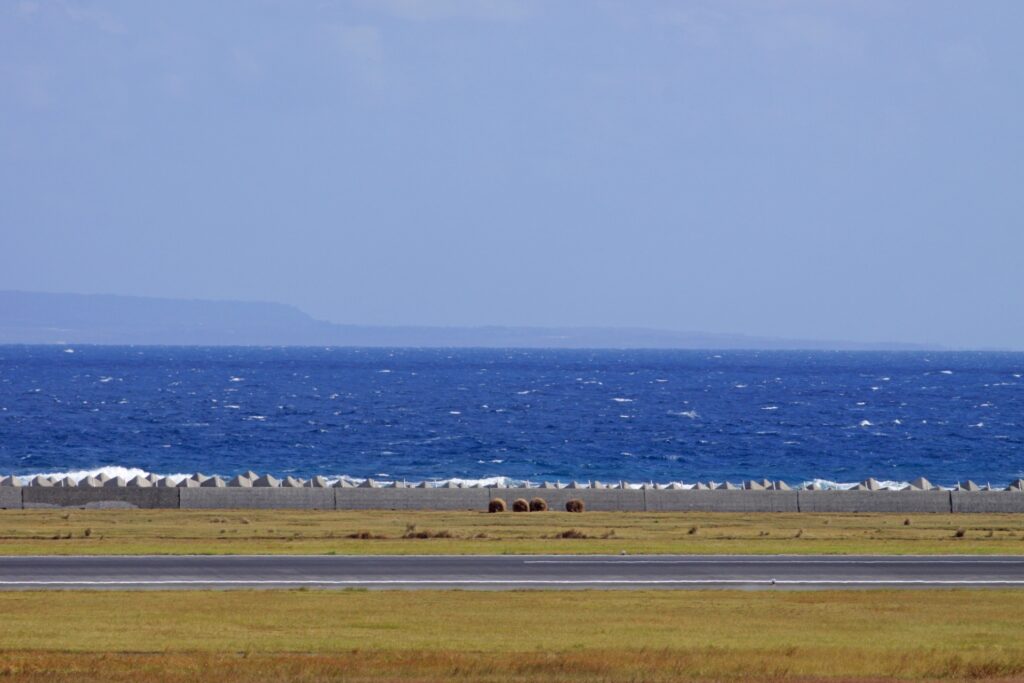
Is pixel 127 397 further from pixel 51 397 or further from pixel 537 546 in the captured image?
pixel 537 546

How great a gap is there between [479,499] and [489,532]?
11.9m

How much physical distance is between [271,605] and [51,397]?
142 m

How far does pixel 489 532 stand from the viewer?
43969 millimetres

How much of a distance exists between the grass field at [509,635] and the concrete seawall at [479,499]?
83.8 feet

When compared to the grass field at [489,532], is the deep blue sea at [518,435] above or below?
below

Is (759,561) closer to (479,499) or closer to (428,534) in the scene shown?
(428,534)

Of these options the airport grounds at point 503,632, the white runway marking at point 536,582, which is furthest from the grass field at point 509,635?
the white runway marking at point 536,582

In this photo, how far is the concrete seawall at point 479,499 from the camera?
55.2 meters

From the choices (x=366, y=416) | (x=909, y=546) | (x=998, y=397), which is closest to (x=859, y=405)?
(x=998, y=397)

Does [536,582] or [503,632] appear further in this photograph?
[536,582]

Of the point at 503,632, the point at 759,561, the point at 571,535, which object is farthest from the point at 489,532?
the point at 503,632

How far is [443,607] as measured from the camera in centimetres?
2792

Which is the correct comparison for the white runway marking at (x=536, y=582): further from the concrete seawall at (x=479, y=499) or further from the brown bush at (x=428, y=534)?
the concrete seawall at (x=479, y=499)

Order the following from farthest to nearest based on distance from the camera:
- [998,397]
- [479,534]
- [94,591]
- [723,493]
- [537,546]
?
1. [998,397]
2. [723,493]
3. [479,534]
4. [537,546]
5. [94,591]
